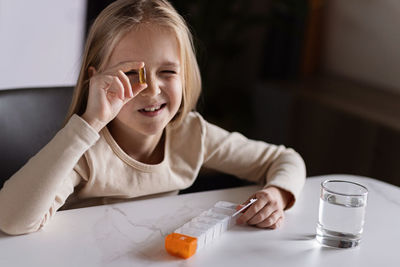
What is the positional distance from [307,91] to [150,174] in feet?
5.30

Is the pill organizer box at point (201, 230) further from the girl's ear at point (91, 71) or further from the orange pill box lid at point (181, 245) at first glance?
the girl's ear at point (91, 71)

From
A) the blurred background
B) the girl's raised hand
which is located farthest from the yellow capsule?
the blurred background

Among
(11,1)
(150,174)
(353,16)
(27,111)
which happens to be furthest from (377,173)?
(11,1)

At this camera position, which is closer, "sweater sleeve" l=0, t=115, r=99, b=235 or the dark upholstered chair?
"sweater sleeve" l=0, t=115, r=99, b=235

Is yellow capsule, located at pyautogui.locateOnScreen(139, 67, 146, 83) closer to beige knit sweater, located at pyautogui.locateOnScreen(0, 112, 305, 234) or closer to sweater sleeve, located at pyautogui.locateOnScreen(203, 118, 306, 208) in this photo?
beige knit sweater, located at pyautogui.locateOnScreen(0, 112, 305, 234)

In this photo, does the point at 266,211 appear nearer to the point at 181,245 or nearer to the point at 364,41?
the point at 181,245

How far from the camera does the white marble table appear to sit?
859 millimetres

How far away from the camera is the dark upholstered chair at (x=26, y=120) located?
1229 mm

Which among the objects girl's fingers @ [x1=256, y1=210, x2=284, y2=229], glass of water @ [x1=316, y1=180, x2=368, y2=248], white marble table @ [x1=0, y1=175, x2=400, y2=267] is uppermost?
glass of water @ [x1=316, y1=180, x2=368, y2=248]

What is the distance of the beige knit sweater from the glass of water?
0.61 feet

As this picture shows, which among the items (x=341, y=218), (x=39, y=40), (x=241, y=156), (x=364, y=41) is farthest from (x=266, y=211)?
(x=364, y=41)

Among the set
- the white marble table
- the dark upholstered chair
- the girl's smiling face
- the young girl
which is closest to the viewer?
the white marble table

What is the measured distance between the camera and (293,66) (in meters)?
2.93

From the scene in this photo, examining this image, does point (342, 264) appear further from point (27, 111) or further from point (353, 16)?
point (353, 16)
